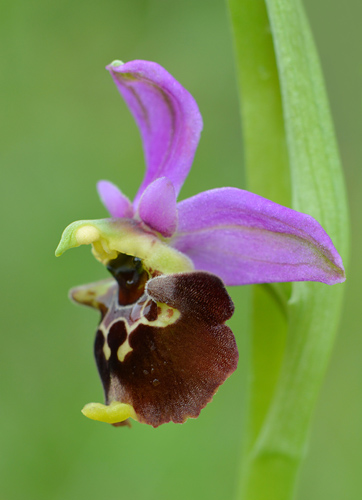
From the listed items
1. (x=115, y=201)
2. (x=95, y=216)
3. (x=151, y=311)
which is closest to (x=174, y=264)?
(x=151, y=311)

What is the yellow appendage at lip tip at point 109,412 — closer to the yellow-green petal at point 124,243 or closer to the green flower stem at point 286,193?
the yellow-green petal at point 124,243

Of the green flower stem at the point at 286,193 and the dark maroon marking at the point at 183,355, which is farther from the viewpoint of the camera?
the green flower stem at the point at 286,193

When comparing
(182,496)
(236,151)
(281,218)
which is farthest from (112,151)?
(281,218)

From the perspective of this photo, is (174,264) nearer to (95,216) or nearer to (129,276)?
(129,276)

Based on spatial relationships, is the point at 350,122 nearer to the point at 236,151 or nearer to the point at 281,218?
the point at 236,151

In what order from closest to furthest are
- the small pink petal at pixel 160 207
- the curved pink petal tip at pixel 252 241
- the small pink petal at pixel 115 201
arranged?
1. the curved pink petal tip at pixel 252 241
2. the small pink petal at pixel 160 207
3. the small pink petal at pixel 115 201

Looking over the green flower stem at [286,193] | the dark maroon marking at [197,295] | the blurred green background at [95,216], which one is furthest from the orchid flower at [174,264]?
the blurred green background at [95,216]

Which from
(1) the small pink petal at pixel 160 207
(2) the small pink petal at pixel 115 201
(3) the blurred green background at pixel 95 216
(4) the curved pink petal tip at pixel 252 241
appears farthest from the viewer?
(3) the blurred green background at pixel 95 216
